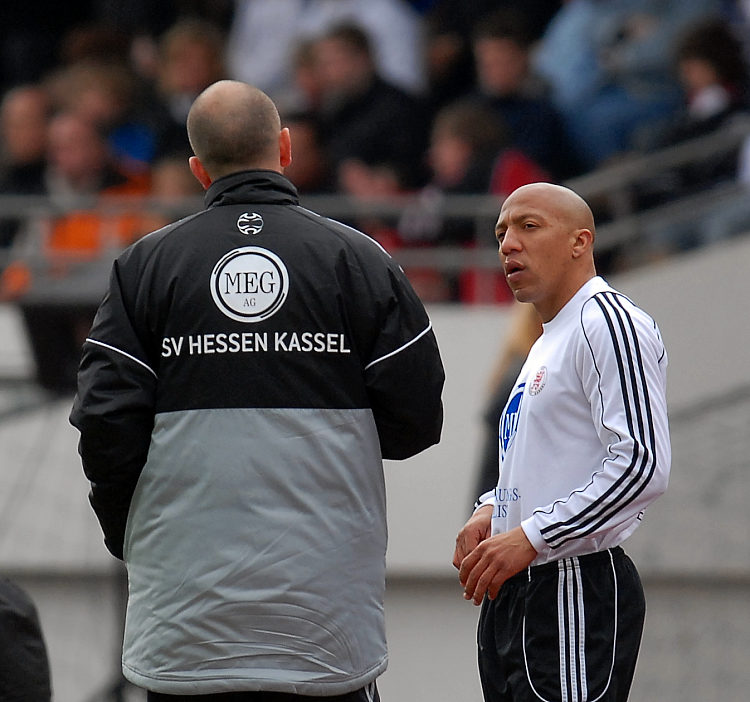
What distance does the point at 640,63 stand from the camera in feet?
26.5

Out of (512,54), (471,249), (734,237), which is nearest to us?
(734,237)

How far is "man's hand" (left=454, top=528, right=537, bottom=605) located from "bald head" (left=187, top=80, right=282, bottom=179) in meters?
0.98

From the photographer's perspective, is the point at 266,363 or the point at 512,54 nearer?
the point at 266,363

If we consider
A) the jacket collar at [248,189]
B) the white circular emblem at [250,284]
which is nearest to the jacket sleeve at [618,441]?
the white circular emblem at [250,284]

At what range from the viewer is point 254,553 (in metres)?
3.04

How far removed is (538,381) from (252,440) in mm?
621

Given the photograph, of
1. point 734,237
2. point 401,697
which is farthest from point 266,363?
point 401,697

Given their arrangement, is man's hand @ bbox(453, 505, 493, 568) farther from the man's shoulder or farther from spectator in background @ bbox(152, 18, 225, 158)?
spectator in background @ bbox(152, 18, 225, 158)

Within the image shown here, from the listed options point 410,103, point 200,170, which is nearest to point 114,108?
point 410,103

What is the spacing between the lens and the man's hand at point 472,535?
3.13 m

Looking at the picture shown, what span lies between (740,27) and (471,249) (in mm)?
2163

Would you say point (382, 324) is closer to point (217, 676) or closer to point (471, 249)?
point (217, 676)

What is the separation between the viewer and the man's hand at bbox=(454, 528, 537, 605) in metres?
2.92

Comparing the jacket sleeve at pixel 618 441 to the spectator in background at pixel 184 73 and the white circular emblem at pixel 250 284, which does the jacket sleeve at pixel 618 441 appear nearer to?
the white circular emblem at pixel 250 284
